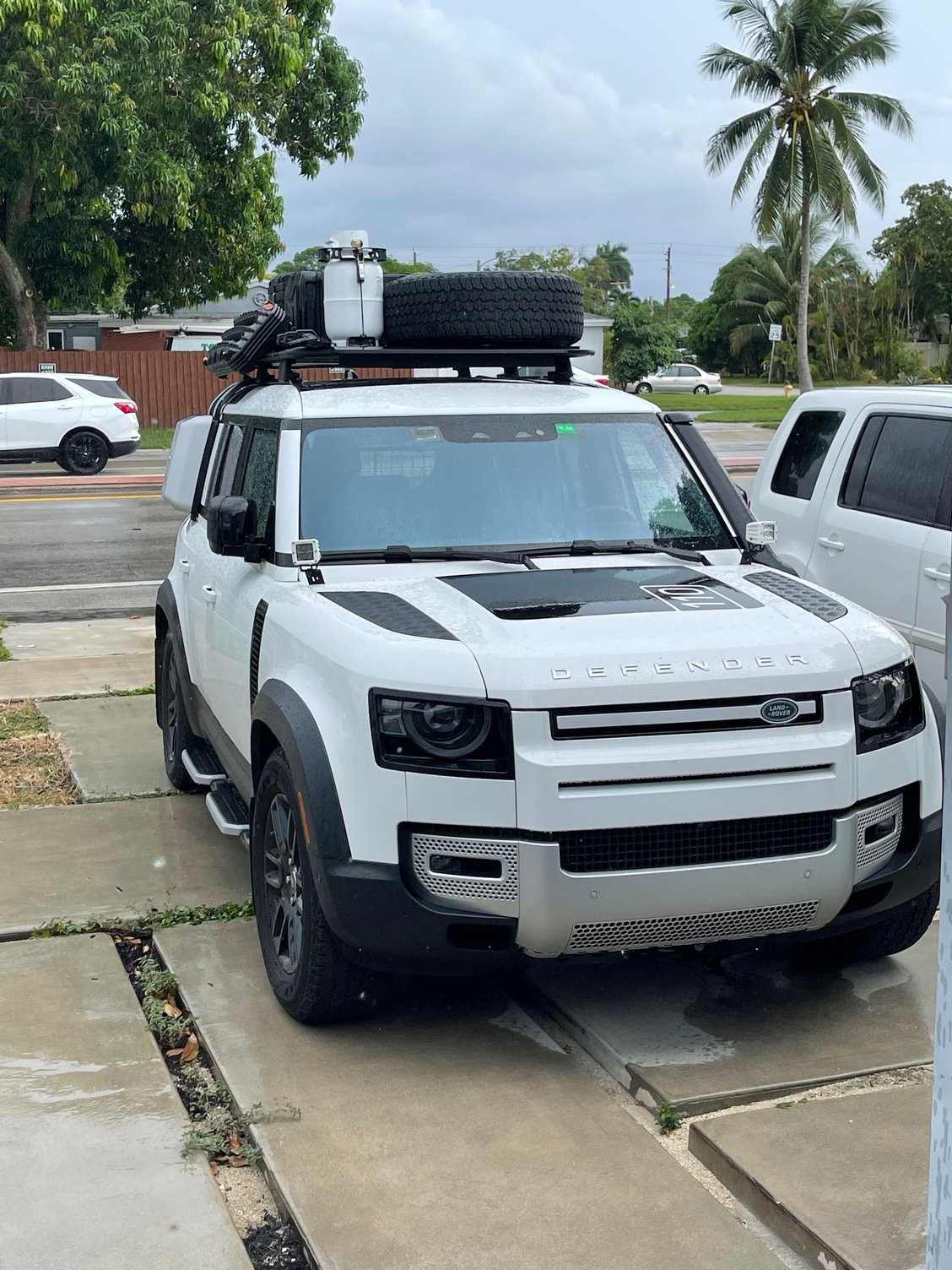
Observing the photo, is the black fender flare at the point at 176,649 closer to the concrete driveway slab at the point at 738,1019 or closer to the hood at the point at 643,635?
the hood at the point at 643,635

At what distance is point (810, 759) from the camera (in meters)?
3.85

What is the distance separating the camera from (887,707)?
4.10 meters

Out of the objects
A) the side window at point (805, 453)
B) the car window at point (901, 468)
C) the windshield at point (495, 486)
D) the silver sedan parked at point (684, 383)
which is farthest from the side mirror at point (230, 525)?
the silver sedan parked at point (684, 383)

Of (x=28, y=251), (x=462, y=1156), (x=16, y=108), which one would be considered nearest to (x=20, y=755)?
(x=462, y=1156)

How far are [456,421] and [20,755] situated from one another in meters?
3.26

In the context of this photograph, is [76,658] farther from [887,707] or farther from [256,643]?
[887,707]

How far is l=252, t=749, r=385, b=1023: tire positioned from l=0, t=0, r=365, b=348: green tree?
26355mm

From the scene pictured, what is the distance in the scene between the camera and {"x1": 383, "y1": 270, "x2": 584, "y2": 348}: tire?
18.2 ft

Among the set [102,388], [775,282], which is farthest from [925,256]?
[102,388]

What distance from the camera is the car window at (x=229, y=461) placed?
19.1 feet

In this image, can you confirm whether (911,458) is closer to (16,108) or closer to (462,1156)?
(462,1156)

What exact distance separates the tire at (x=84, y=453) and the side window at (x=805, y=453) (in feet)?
57.7

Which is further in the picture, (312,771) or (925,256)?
(925,256)

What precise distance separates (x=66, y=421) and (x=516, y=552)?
64.9 feet
